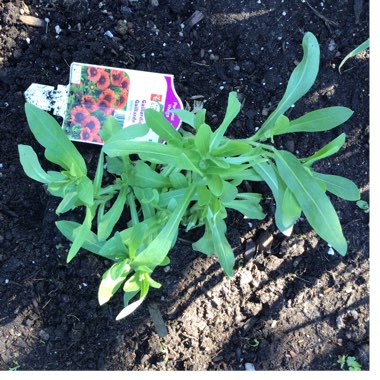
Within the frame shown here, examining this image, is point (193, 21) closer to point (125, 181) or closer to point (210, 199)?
point (125, 181)

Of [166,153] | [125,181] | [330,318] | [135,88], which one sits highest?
[166,153]

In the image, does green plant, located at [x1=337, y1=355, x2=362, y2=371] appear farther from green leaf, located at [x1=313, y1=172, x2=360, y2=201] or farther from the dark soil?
green leaf, located at [x1=313, y1=172, x2=360, y2=201]

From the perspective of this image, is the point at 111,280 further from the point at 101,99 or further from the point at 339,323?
the point at 339,323

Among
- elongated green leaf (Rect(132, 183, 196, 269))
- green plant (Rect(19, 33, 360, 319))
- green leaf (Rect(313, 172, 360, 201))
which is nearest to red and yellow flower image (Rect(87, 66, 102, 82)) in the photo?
green plant (Rect(19, 33, 360, 319))

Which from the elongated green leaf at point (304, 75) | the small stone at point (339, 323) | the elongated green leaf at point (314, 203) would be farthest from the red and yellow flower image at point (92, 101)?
the small stone at point (339, 323)

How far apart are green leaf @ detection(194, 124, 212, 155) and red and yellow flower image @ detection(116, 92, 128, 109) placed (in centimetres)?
65

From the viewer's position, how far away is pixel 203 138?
3.84ft

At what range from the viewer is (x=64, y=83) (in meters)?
1.79

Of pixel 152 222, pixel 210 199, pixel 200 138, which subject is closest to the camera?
pixel 200 138

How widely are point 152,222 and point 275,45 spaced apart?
2.98 feet

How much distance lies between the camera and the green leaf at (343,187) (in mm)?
1373

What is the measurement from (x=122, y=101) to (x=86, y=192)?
577 millimetres

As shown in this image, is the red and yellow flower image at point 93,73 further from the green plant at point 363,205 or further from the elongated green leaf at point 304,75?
the green plant at point 363,205

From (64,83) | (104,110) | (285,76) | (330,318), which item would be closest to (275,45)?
(285,76)
